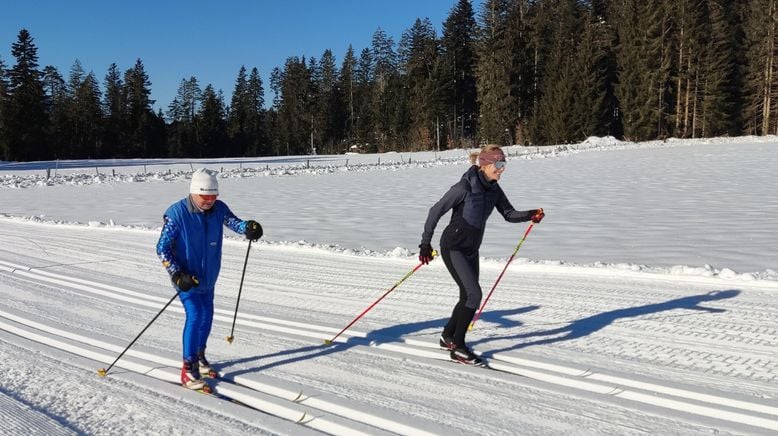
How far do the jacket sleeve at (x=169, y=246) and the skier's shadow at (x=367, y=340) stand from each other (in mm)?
1205

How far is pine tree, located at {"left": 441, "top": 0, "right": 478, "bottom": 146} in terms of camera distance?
70.8 m

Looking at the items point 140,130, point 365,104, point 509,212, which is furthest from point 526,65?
point 509,212

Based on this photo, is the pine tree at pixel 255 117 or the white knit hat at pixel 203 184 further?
the pine tree at pixel 255 117

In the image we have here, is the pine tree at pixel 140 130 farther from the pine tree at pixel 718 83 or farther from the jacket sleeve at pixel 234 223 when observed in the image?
the jacket sleeve at pixel 234 223

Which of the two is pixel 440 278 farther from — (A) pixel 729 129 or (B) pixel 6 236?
(A) pixel 729 129

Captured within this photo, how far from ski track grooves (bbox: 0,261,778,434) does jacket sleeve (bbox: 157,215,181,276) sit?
3.57ft

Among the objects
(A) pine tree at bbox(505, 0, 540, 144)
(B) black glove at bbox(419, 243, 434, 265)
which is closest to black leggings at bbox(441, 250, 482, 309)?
(B) black glove at bbox(419, 243, 434, 265)

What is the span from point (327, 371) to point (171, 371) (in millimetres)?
1349

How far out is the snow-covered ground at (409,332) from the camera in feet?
14.2

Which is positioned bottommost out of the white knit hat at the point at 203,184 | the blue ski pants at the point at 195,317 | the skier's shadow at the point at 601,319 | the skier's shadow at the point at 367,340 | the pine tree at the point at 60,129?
the skier's shadow at the point at 367,340

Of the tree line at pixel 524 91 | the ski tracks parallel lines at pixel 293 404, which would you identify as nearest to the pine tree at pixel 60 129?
the tree line at pixel 524 91

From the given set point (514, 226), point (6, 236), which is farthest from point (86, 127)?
point (514, 226)

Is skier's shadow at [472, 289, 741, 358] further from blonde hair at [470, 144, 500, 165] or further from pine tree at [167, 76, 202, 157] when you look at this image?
pine tree at [167, 76, 202, 157]

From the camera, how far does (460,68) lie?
237 ft
